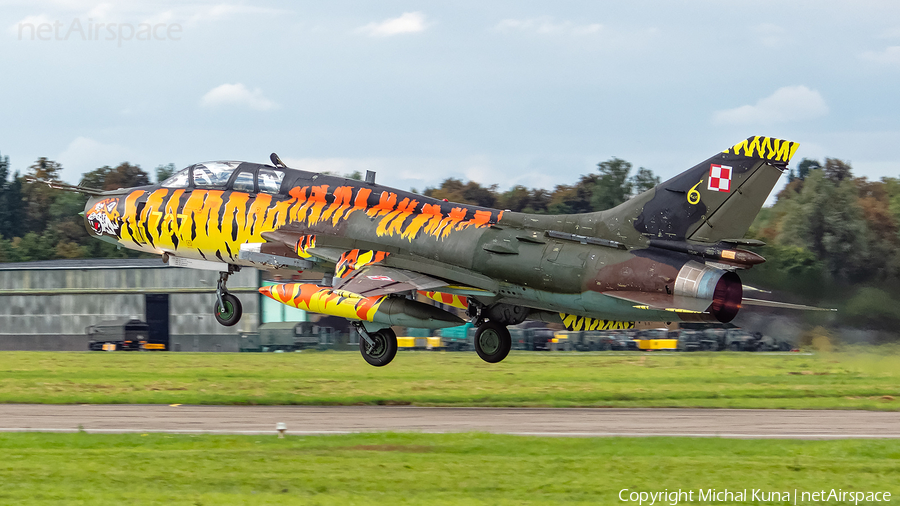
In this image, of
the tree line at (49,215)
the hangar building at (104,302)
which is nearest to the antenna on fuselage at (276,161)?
the hangar building at (104,302)

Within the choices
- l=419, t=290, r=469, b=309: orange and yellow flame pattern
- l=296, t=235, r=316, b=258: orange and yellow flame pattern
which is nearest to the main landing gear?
l=419, t=290, r=469, b=309: orange and yellow flame pattern

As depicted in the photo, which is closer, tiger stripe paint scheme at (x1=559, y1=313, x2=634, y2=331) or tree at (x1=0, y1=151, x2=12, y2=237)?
tiger stripe paint scheme at (x1=559, y1=313, x2=634, y2=331)

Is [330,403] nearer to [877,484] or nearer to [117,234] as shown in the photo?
[117,234]

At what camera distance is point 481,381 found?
93.8 ft

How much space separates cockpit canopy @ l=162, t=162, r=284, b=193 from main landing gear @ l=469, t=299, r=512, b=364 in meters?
5.87

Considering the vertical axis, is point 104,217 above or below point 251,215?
above

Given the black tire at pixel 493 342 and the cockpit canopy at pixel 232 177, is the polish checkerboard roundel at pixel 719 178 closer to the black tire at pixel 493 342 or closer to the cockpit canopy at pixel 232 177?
the black tire at pixel 493 342

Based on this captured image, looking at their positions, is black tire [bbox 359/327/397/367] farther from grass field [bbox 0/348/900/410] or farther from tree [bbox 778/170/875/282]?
tree [bbox 778/170/875/282]

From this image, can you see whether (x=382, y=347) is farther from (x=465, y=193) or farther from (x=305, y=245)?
(x=465, y=193)

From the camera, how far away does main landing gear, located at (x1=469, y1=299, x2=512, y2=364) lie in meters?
24.3

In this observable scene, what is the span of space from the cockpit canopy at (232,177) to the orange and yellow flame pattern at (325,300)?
300cm

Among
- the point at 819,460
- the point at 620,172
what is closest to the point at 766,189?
the point at 819,460

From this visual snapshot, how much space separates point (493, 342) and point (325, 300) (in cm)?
469

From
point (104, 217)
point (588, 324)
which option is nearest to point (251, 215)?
point (104, 217)
